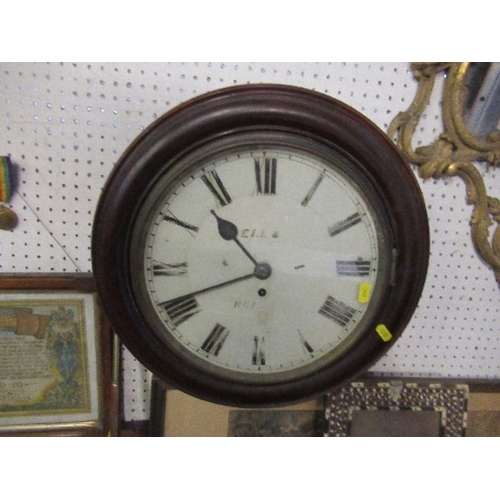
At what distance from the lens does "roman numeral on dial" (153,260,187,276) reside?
0.50 meters

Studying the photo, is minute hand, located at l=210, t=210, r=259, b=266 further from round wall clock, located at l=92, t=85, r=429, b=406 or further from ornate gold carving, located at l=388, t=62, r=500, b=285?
ornate gold carving, located at l=388, t=62, r=500, b=285

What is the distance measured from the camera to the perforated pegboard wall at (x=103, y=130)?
55 cm

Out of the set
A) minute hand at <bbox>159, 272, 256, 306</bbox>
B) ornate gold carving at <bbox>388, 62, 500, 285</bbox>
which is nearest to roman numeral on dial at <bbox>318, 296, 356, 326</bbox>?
minute hand at <bbox>159, 272, 256, 306</bbox>

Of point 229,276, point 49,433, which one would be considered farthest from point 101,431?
point 229,276

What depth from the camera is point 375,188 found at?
49cm

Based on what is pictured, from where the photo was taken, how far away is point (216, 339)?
53 cm

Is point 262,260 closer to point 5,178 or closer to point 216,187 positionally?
point 216,187

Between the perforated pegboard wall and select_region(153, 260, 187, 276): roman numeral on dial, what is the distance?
0.54 feet

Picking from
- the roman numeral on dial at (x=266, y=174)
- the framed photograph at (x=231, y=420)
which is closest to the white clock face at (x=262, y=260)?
the roman numeral on dial at (x=266, y=174)

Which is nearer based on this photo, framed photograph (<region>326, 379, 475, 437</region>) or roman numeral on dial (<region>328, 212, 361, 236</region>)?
roman numeral on dial (<region>328, 212, 361, 236</region>)

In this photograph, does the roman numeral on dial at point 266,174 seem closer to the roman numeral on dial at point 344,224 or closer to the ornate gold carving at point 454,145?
the roman numeral on dial at point 344,224

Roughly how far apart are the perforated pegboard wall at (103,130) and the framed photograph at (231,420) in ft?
0.23

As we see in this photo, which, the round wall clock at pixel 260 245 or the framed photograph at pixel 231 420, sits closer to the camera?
the round wall clock at pixel 260 245

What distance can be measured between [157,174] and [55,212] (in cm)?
22
